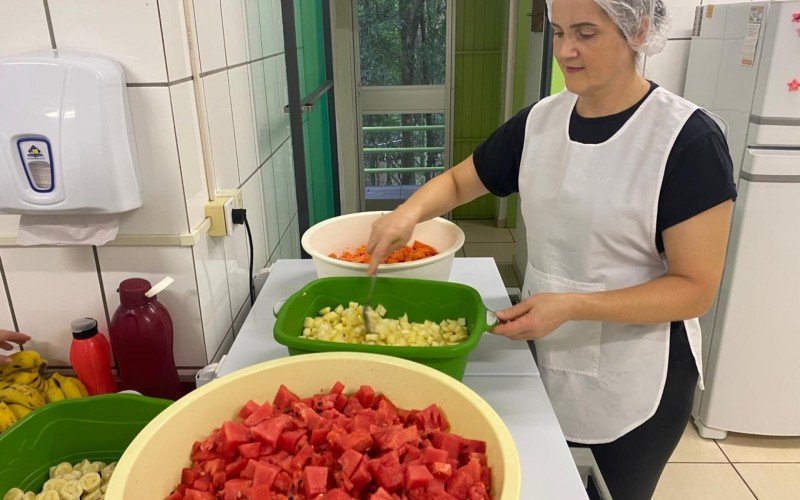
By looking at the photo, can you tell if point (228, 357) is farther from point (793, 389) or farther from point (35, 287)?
point (793, 389)

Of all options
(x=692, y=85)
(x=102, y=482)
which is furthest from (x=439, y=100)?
(x=102, y=482)

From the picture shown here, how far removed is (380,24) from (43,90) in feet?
10.9

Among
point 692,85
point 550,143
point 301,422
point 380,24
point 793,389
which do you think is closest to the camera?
point 301,422

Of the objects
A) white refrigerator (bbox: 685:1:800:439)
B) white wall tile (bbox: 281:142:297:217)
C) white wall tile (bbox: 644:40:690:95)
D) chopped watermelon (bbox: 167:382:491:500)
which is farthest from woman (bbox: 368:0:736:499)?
white wall tile (bbox: 644:40:690:95)

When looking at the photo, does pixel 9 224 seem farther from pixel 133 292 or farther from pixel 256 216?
pixel 256 216

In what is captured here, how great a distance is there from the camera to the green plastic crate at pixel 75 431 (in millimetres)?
910

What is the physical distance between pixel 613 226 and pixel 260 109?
1050 millimetres

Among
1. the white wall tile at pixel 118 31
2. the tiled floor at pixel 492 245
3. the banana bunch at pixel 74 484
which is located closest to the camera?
the banana bunch at pixel 74 484

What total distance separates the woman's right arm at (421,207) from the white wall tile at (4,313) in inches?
28.6

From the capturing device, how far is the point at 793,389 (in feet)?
7.02

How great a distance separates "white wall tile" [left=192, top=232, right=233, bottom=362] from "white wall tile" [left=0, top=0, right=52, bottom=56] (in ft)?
1.46

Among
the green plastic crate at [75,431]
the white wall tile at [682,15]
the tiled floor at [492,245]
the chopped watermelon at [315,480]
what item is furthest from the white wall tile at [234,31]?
the tiled floor at [492,245]

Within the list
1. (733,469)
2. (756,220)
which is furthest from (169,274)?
(733,469)

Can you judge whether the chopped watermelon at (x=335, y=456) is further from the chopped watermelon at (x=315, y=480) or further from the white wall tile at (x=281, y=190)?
the white wall tile at (x=281, y=190)
